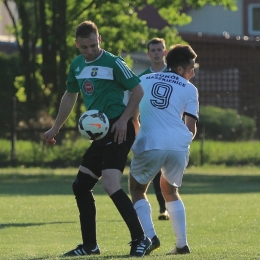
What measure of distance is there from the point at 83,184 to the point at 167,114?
0.90 m

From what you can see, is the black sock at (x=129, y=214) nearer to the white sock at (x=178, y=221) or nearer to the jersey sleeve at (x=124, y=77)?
the white sock at (x=178, y=221)

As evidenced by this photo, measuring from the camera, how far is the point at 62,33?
2467 centimetres

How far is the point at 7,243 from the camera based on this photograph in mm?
8602

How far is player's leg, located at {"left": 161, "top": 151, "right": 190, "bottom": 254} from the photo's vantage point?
24.6 feet

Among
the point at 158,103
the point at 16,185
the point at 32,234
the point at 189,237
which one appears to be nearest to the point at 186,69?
the point at 158,103

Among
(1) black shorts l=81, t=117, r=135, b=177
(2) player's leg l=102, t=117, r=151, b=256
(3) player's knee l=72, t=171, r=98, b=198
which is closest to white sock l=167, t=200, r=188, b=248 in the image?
(2) player's leg l=102, t=117, r=151, b=256

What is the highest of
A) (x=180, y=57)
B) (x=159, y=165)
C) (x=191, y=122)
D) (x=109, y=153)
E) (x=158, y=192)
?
(x=180, y=57)

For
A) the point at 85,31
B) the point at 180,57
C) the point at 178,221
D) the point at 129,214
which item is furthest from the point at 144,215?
the point at 85,31

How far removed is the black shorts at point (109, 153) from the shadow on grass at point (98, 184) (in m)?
8.27

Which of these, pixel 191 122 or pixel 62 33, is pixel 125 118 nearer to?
pixel 191 122

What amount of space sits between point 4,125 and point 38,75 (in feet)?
12.8

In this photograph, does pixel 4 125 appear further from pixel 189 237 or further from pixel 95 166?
pixel 95 166

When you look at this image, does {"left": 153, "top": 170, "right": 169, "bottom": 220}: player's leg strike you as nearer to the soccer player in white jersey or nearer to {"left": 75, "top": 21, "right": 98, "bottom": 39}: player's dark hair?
the soccer player in white jersey

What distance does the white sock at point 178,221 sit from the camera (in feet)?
24.7
